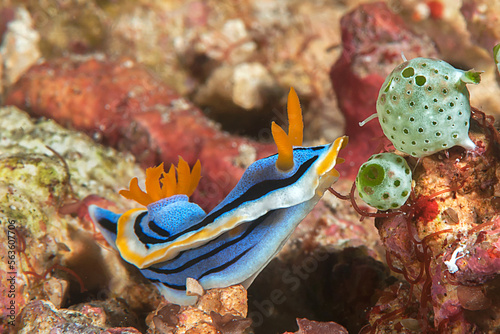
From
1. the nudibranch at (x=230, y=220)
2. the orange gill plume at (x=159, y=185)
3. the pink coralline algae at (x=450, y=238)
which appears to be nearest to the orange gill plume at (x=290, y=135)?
the nudibranch at (x=230, y=220)

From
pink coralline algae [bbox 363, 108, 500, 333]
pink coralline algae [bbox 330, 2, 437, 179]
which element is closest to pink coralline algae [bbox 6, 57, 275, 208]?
pink coralline algae [bbox 330, 2, 437, 179]

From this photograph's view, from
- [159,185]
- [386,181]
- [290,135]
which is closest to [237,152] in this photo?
[159,185]

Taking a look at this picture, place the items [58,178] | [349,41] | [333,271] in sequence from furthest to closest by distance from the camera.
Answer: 1. [349,41]
2. [58,178]
3. [333,271]

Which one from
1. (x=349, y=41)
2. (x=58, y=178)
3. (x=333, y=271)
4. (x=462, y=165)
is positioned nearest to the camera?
(x=462, y=165)

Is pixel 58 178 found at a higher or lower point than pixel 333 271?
higher

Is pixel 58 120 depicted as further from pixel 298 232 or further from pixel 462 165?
pixel 462 165

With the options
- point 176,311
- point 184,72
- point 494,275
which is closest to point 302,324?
point 176,311

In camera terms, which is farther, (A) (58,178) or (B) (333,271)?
(A) (58,178)
